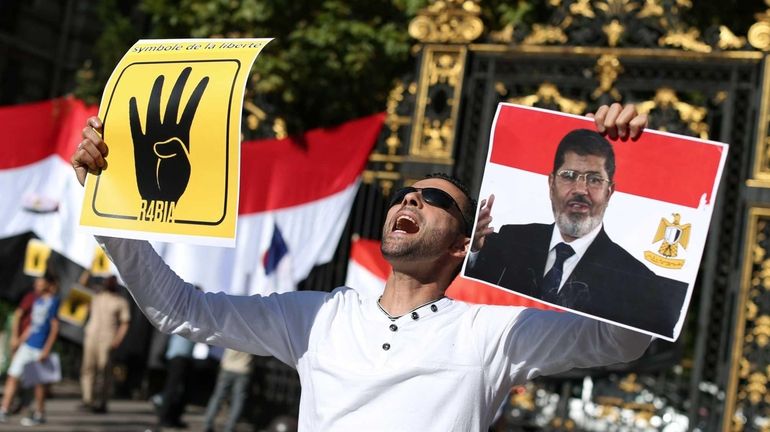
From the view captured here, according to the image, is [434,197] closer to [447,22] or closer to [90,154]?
[90,154]

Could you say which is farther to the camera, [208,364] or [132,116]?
[208,364]

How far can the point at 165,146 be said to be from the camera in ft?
11.3

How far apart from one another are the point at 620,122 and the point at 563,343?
0.59 m

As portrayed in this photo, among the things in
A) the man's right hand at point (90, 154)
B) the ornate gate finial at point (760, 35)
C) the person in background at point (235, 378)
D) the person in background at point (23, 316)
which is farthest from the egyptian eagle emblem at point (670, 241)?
the person in background at point (23, 316)

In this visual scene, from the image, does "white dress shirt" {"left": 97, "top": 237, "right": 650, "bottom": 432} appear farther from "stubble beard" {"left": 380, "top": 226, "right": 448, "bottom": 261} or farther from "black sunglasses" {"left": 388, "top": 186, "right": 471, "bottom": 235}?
"black sunglasses" {"left": 388, "top": 186, "right": 471, "bottom": 235}

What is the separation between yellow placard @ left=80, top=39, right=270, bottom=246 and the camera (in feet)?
10.9

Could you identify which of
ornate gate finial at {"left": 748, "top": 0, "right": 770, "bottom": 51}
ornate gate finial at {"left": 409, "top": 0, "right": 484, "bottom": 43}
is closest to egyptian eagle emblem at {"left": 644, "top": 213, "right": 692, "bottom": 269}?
ornate gate finial at {"left": 748, "top": 0, "right": 770, "bottom": 51}

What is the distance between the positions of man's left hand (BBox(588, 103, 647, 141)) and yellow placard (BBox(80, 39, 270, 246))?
0.96 meters

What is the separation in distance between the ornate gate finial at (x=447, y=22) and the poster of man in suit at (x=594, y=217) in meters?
5.77

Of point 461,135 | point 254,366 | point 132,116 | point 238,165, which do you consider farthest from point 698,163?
point 254,366

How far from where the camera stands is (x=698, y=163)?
3109mm

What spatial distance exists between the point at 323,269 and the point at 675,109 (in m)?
3.22

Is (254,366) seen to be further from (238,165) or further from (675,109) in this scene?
(238,165)

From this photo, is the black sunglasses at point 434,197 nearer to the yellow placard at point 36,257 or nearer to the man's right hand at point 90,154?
the man's right hand at point 90,154
